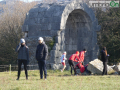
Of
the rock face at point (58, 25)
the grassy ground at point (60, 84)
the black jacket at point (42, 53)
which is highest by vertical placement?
the rock face at point (58, 25)

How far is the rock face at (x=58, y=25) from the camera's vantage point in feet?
46.1

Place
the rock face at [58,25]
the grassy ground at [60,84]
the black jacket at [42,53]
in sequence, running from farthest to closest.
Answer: the rock face at [58,25]
the black jacket at [42,53]
the grassy ground at [60,84]

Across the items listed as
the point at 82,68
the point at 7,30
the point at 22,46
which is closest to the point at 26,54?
the point at 22,46

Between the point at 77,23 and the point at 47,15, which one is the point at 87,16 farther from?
the point at 47,15

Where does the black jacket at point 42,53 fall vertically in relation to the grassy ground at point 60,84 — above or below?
above

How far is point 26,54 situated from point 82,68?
12.9 feet

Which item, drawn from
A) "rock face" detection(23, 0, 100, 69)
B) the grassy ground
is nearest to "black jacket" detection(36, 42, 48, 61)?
the grassy ground

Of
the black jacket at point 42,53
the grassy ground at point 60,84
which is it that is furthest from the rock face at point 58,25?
the grassy ground at point 60,84

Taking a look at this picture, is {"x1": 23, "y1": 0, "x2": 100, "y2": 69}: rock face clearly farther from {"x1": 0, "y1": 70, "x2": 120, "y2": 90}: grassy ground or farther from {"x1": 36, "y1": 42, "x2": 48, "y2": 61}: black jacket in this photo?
{"x1": 0, "y1": 70, "x2": 120, "y2": 90}: grassy ground

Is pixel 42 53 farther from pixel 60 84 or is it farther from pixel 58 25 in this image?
pixel 58 25

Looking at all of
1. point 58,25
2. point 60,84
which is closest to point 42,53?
point 60,84

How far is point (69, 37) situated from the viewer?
1758cm

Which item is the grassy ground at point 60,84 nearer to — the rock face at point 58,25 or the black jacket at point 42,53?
the black jacket at point 42,53

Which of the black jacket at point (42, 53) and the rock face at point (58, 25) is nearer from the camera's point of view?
the black jacket at point (42, 53)
